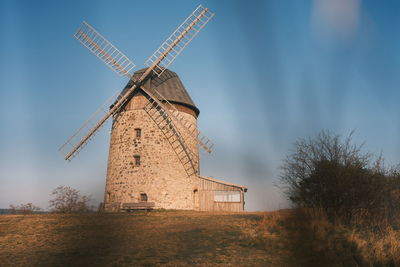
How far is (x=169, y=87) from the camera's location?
21531 millimetres

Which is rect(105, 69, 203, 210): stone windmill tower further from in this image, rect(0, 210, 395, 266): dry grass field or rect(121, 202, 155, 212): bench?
rect(0, 210, 395, 266): dry grass field

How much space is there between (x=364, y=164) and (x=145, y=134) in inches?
514

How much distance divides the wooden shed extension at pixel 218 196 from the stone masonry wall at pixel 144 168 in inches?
21.5

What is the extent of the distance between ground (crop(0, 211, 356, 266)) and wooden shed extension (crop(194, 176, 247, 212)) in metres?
7.88

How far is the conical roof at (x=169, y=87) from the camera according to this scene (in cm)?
2081

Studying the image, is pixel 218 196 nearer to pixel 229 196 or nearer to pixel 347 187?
pixel 229 196

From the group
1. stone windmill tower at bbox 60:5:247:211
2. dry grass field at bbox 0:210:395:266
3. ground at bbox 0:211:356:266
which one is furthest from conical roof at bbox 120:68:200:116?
dry grass field at bbox 0:210:395:266

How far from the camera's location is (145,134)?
1986cm

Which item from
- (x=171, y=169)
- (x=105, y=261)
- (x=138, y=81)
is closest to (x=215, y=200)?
(x=171, y=169)

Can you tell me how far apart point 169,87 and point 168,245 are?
14498 mm

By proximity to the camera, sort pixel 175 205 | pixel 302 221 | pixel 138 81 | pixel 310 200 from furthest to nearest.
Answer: pixel 138 81 → pixel 175 205 → pixel 310 200 → pixel 302 221

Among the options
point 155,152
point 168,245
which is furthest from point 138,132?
point 168,245

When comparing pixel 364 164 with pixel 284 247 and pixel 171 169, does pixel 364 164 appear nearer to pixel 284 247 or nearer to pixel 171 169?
pixel 284 247

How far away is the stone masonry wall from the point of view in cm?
1898
